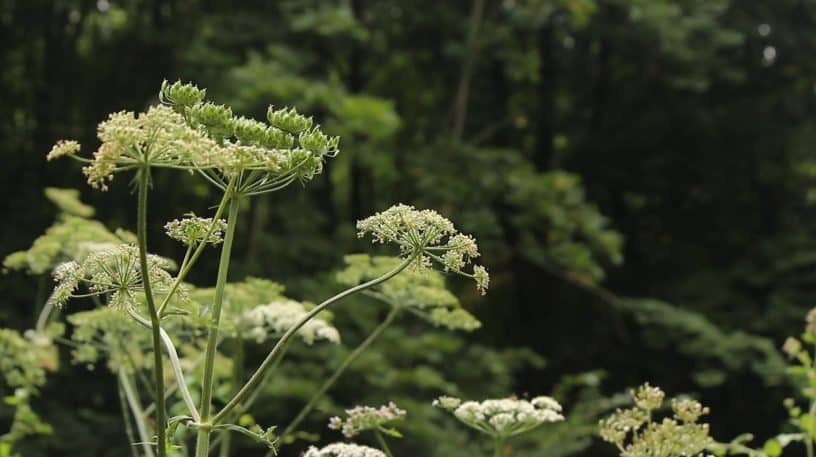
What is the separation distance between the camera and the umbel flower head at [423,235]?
6.75 ft

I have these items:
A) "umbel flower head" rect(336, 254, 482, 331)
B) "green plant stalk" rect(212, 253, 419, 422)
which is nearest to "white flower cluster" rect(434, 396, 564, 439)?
"umbel flower head" rect(336, 254, 482, 331)

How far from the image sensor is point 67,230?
436cm

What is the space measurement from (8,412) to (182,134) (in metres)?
5.61

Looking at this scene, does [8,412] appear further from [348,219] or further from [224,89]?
[348,219]

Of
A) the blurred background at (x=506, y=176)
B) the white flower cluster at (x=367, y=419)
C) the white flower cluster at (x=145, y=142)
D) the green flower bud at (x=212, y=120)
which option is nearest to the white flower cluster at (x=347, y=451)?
the white flower cluster at (x=367, y=419)

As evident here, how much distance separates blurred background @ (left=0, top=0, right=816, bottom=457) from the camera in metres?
9.05

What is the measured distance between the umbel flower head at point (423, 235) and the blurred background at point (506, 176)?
5.81 meters

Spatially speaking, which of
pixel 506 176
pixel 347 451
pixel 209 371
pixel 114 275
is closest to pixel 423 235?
pixel 209 371

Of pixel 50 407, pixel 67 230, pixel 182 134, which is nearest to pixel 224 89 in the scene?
pixel 50 407

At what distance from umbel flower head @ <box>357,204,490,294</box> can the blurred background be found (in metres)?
5.81

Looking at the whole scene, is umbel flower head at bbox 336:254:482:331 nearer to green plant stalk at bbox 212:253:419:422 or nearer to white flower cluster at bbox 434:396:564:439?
white flower cluster at bbox 434:396:564:439

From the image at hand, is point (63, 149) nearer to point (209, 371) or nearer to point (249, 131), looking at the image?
point (249, 131)

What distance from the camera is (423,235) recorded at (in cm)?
208

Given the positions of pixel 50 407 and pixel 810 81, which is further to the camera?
pixel 810 81
